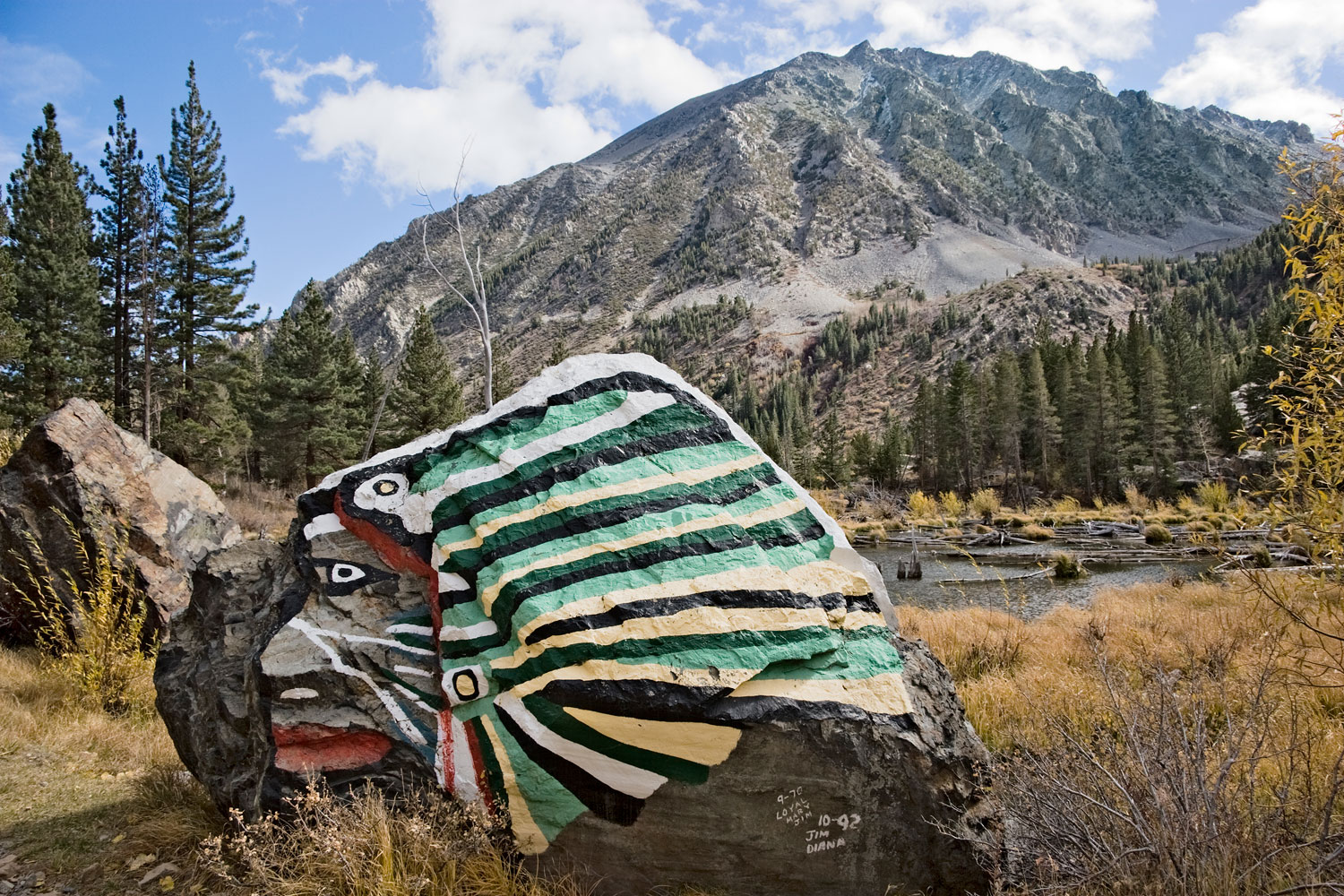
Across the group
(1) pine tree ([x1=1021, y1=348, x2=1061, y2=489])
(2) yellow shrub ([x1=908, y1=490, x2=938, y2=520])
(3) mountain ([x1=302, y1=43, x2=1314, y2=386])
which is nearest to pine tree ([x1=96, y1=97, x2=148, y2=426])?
(2) yellow shrub ([x1=908, y1=490, x2=938, y2=520])

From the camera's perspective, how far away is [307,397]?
28.8m

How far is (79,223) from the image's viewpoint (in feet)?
75.3

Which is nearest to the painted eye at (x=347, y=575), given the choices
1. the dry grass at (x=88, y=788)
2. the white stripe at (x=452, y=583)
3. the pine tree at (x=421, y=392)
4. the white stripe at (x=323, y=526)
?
the white stripe at (x=323, y=526)

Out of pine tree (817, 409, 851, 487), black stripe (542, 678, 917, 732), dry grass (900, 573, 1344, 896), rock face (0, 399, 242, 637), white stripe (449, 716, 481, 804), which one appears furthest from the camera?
pine tree (817, 409, 851, 487)

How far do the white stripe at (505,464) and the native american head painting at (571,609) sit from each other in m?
0.01

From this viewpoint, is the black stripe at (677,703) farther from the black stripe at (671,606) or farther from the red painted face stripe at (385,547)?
the red painted face stripe at (385,547)

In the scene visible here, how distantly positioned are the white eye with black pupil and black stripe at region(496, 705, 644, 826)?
1.30m

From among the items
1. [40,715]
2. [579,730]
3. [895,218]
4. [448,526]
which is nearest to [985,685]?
[579,730]

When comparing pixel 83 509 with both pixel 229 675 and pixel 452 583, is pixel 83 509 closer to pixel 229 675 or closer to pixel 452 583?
pixel 229 675

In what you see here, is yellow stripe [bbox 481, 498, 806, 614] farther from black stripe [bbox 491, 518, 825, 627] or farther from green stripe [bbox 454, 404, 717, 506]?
green stripe [bbox 454, 404, 717, 506]

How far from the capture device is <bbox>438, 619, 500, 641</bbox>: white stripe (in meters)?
3.54

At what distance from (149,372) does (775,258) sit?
148 meters

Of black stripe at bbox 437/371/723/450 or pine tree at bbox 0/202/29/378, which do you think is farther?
pine tree at bbox 0/202/29/378

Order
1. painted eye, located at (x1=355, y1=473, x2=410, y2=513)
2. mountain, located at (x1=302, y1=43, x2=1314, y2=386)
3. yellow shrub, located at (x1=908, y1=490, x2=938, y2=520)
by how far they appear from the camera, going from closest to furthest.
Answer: painted eye, located at (x1=355, y1=473, x2=410, y2=513), yellow shrub, located at (x1=908, y1=490, x2=938, y2=520), mountain, located at (x1=302, y1=43, x2=1314, y2=386)
